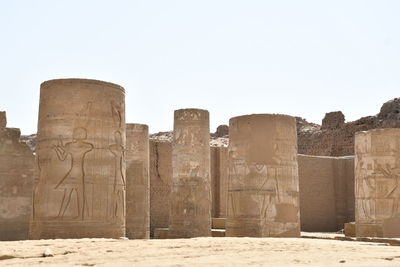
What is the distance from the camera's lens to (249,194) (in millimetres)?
11992

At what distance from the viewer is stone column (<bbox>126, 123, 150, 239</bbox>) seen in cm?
1664

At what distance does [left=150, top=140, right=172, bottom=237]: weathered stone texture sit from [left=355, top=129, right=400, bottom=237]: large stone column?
7785 millimetres

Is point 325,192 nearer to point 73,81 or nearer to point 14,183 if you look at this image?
point 14,183

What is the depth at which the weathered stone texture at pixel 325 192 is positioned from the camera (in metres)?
22.3

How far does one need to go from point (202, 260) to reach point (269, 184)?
20.2ft

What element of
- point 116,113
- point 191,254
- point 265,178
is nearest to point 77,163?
point 116,113

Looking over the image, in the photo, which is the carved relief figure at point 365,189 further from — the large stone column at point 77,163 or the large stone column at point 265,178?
the large stone column at point 77,163

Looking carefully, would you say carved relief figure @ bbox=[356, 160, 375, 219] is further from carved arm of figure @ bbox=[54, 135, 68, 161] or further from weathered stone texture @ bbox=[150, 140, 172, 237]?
carved arm of figure @ bbox=[54, 135, 68, 161]

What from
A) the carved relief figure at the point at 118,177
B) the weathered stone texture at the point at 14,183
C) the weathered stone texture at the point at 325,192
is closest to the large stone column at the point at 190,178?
the weathered stone texture at the point at 14,183

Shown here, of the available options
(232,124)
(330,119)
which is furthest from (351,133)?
(232,124)

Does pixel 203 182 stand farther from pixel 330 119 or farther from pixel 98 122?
pixel 330 119

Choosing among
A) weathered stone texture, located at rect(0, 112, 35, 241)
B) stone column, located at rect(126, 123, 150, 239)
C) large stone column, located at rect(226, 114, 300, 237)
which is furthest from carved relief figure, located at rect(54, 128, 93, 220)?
stone column, located at rect(126, 123, 150, 239)

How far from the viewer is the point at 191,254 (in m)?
6.55

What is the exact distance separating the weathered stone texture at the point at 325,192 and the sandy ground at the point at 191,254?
14.5m
